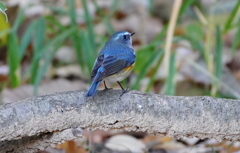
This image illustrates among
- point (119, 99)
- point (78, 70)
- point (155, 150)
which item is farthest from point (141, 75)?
point (78, 70)

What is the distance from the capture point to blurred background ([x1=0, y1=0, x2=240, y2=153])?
4.23m

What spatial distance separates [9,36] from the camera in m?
4.56

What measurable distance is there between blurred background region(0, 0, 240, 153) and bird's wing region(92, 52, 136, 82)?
50 cm

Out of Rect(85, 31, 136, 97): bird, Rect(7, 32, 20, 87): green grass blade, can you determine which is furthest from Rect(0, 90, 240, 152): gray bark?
Rect(7, 32, 20, 87): green grass blade

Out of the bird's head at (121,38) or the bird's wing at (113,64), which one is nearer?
the bird's wing at (113,64)

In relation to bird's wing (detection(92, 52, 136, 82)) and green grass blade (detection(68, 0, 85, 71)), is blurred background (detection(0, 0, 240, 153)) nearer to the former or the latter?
green grass blade (detection(68, 0, 85, 71))

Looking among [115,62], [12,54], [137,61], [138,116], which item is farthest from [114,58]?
[137,61]

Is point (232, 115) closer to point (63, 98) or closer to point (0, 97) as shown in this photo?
point (63, 98)

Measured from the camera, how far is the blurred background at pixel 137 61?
4.23m

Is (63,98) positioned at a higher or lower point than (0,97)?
higher

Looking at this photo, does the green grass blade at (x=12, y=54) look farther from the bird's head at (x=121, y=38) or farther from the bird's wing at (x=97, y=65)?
the bird's wing at (x=97, y=65)

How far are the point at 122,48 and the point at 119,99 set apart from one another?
97cm

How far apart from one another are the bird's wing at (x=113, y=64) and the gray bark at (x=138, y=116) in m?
0.36

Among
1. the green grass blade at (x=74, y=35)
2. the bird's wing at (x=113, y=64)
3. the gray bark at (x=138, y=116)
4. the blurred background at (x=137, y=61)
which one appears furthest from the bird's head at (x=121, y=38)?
the green grass blade at (x=74, y=35)
